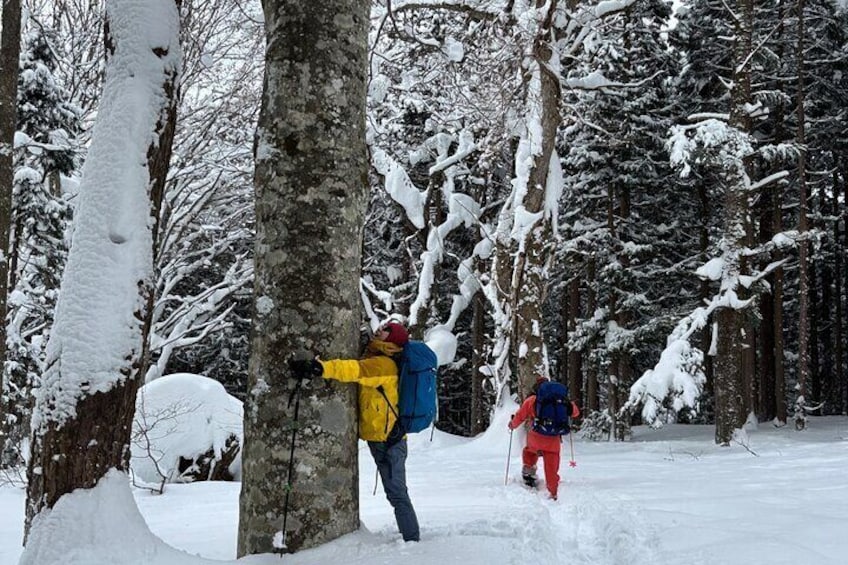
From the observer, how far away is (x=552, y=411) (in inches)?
332

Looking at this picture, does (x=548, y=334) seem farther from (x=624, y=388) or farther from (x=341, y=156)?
(x=341, y=156)

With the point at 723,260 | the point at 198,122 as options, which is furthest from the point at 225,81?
the point at 723,260

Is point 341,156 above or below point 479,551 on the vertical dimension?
above

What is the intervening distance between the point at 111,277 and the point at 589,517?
498 centimetres

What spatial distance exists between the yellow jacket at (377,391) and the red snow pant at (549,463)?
168 inches

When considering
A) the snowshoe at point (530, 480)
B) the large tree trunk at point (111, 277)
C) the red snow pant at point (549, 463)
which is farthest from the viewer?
the snowshoe at point (530, 480)

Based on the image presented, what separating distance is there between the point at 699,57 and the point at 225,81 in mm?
16499

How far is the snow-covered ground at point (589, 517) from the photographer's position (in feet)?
13.4

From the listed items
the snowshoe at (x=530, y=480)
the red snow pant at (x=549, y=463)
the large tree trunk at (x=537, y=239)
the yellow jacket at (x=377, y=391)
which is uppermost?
the large tree trunk at (x=537, y=239)

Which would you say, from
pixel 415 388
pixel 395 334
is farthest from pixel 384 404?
pixel 395 334

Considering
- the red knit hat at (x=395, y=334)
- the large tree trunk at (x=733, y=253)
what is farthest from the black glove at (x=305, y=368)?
the large tree trunk at (x=733, y=253)

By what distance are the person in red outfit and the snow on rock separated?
4.98 meters

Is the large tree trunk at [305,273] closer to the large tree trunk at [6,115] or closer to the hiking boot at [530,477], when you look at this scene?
the large tree trunk at [6,115]

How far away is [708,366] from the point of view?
26031mm
